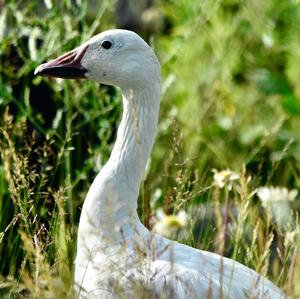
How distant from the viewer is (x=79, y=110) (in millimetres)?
4773

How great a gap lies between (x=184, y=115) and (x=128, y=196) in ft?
8.23

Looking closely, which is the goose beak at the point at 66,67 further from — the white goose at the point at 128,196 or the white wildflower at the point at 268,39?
the white wildflower at the point at 268,39

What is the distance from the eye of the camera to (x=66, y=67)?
12.2 feet

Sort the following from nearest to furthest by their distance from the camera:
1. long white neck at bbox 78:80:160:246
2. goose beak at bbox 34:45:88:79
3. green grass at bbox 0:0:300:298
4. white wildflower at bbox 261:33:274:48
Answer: long white neck at bbox 78:80:160:246 < goose beak at bbox 34:45:88:79 < green grass at bbox 0:0:300:298 < white wildflower at bbox 261:33:274:48

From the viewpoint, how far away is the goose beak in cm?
369

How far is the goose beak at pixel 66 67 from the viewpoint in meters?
3.69

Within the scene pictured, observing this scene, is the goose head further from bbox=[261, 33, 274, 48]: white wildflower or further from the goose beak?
bbox=[261, 33, 274, 48]: white wildflower

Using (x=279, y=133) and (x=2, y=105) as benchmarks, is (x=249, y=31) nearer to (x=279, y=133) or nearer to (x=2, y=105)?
(x=279, y=133)

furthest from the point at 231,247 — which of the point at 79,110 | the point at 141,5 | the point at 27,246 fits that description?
the point at 141,5

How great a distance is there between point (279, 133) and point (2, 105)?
1620 millimetres

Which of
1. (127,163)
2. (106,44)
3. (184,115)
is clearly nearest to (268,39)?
(184,115)

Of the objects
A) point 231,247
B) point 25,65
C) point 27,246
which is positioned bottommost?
point 231,247

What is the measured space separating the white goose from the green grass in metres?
0.14

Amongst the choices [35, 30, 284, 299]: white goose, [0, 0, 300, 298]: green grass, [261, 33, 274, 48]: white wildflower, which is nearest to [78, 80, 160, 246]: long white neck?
[35, 30, 284, 299]: white goose
